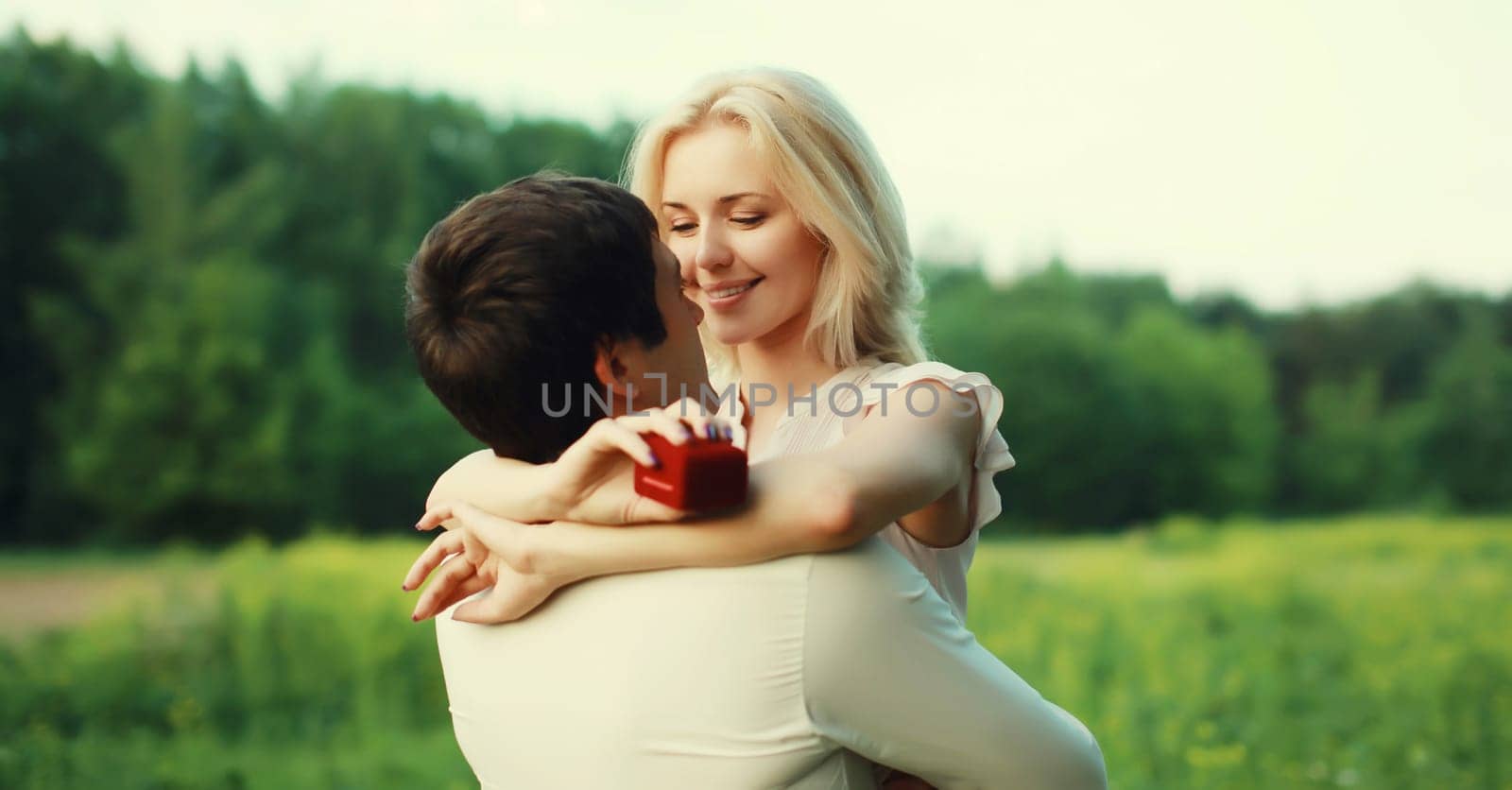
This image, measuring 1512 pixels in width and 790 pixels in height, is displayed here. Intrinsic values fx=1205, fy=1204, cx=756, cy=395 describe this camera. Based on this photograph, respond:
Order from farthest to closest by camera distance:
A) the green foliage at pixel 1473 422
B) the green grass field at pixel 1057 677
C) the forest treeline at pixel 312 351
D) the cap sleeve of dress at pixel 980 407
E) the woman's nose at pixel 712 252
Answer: the forest treeline at pixel 312 351 < the green foliage at pixel 1473 422 < the green grass field at pixel 1057 677 < the woman's nose at pixel 712 252 < the cap sleeve of dress at pixel 980 407

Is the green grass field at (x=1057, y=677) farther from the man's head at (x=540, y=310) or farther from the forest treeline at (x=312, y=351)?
the forest treeline at (x=312, y=351)

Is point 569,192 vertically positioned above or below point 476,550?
above

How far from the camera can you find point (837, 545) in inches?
34.0

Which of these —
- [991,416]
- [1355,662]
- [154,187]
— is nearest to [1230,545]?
[1355,662]

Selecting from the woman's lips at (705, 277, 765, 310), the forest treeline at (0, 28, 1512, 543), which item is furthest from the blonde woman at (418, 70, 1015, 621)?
the forest treeline at (0, 28, 1512, 543)

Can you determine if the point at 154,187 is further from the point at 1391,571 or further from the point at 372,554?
the point at 1391,571

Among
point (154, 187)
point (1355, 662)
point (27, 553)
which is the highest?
point (154, 187)

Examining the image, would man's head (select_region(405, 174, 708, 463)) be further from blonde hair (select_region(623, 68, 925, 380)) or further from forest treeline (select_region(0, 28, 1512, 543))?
forest treeline (select_region(0, 28, 1512, 543))

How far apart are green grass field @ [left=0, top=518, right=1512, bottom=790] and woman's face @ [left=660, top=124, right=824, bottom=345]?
276 centimetres

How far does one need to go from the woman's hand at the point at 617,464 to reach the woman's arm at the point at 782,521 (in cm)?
1

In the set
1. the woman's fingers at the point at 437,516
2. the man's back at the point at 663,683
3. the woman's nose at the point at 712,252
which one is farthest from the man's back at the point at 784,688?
the woman's nose at the point at 712,252

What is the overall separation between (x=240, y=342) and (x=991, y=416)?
1808 centimetres

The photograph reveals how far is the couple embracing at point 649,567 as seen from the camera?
0.86 meters

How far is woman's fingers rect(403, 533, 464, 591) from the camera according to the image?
3.77ft
